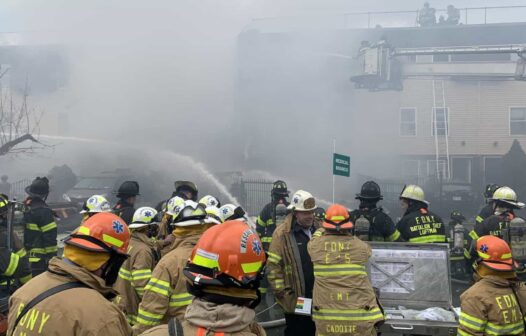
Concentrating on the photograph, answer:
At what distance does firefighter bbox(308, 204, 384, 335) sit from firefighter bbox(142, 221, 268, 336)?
174 centimetres

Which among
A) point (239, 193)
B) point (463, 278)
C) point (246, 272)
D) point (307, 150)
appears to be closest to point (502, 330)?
point (246, 272)

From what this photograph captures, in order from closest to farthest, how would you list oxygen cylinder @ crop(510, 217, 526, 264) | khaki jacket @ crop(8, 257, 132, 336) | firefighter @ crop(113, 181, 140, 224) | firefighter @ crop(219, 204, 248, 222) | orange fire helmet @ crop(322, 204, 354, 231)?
1. khaki jacket @ crop(8, 257, 132, 336)
2. orange fire helmet @ crop(322, 204, 354, 231)
3. oxygen cylinder @ crop(510, 217, 526, 264)
4. firefighter @ crop(219, 204, 248, 222)
5. firefighter @ crop(113, 181, 140, 224)

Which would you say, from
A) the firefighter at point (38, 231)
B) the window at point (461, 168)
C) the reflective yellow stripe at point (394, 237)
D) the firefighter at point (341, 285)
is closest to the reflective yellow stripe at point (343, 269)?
the firefighter at point (341, 285)

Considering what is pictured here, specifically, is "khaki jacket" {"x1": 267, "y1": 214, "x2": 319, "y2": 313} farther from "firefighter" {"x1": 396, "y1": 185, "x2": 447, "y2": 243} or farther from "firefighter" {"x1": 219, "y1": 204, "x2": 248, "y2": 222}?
"firefighter" {"x1": 396, "y1": 185, "x2": 447, "y2": 243}

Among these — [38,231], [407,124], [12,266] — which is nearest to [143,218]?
[12,266]

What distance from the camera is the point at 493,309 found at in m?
2.67

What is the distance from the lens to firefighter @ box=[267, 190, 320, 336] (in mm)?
3818

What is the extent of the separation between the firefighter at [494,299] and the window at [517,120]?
867 inches

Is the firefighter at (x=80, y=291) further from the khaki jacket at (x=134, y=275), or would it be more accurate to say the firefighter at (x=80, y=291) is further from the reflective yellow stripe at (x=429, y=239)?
the reflective yellow stripe at (x=429, y=239)

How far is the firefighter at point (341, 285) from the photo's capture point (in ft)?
10.2

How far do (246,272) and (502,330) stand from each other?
1.97 m

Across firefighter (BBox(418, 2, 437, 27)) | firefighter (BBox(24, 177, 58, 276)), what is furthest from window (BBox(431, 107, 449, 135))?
firefighter (BBox(24, 177, 58, 276))

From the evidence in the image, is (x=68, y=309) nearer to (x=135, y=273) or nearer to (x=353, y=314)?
(x=135, y=273)

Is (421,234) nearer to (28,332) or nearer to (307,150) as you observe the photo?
(28,332)
